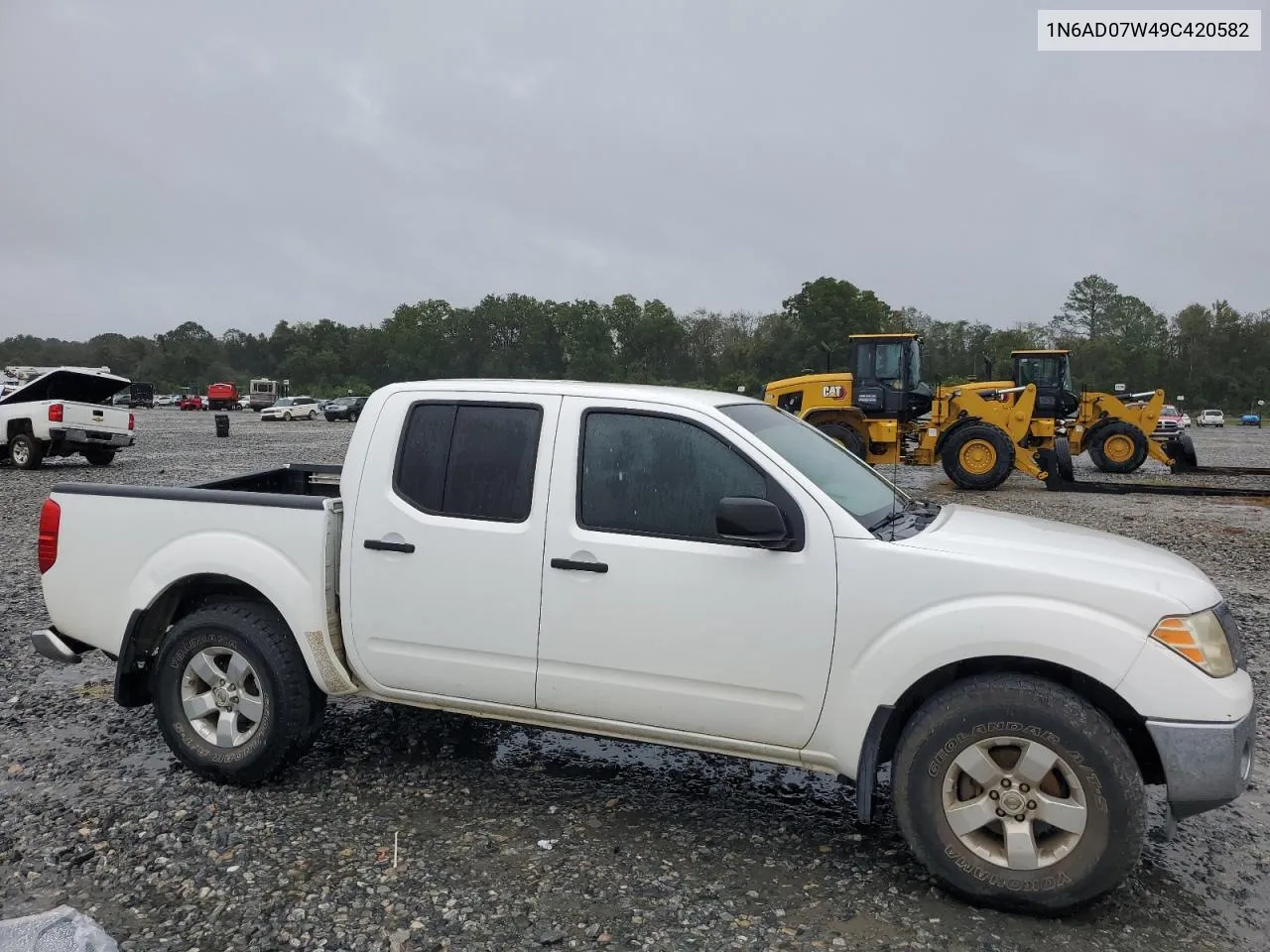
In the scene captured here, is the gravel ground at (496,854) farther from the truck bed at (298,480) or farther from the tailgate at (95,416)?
the tailgate at (95,416)

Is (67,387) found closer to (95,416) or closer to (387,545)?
(95,416)

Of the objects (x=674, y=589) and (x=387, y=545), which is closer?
(x=674, y=589)

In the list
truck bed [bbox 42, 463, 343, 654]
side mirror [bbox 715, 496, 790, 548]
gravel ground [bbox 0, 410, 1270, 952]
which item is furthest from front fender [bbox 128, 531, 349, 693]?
side mirror [bbox 715, 496, 790, 548]

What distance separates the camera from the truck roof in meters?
3.81

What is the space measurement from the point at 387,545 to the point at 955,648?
228cm

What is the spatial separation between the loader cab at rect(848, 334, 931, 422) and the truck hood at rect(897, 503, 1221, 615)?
15353 millimetres

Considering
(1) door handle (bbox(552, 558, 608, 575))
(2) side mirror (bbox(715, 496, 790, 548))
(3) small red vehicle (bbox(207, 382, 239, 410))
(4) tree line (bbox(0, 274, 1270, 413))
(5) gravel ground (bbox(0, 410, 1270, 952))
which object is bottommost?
(5) gravel ground (bbox(0, 410, 1270, 952))

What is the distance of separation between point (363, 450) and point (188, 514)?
904mm

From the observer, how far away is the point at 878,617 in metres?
3.29

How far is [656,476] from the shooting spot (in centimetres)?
368

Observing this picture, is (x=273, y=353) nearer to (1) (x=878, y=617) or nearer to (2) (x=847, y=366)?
(2) (x=847, y=366)

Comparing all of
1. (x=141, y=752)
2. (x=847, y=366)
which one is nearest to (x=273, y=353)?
(x=847, y=366)

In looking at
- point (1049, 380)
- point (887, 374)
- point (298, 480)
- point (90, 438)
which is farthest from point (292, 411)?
point (298, 480)

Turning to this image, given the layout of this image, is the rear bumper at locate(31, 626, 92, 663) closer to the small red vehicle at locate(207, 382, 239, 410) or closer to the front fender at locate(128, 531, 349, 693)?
the front fender at locate(128, 531, 349, 693)
